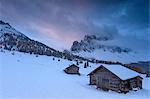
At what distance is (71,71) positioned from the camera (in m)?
50.7

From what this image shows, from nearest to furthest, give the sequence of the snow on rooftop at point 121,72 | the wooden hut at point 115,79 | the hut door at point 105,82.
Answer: the wooden hut at point 115,79 → the snow on rooftop at point 121,72 → the hut door at point 105,82

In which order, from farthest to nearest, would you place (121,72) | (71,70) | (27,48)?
(27,48), (71,70), (121,72)

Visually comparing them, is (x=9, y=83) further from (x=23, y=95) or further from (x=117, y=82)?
(x=117, y=82)

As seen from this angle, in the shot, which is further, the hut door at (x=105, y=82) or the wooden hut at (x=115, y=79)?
the hut door at (x=105, y=82)

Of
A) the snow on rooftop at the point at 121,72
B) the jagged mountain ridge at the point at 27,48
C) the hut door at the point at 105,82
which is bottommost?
the hut door at the point at 105,82

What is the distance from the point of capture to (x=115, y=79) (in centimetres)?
3244

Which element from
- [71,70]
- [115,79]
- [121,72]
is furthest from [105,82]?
[71,70]

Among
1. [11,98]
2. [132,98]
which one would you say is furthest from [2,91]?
[132,98]

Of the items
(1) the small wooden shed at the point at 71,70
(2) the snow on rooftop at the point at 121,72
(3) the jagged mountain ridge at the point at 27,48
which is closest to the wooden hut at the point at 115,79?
(2) the snow on rooftop at the point at 121,72

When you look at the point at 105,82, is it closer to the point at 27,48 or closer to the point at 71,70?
the point at 71,70

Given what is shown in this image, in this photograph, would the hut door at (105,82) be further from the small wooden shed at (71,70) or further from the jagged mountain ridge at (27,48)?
the jagged mountain ridge at (27,48)

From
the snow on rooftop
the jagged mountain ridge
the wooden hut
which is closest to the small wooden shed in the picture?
the wooden hut

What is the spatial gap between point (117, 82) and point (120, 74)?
139cm

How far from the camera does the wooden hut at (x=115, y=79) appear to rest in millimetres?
31938
